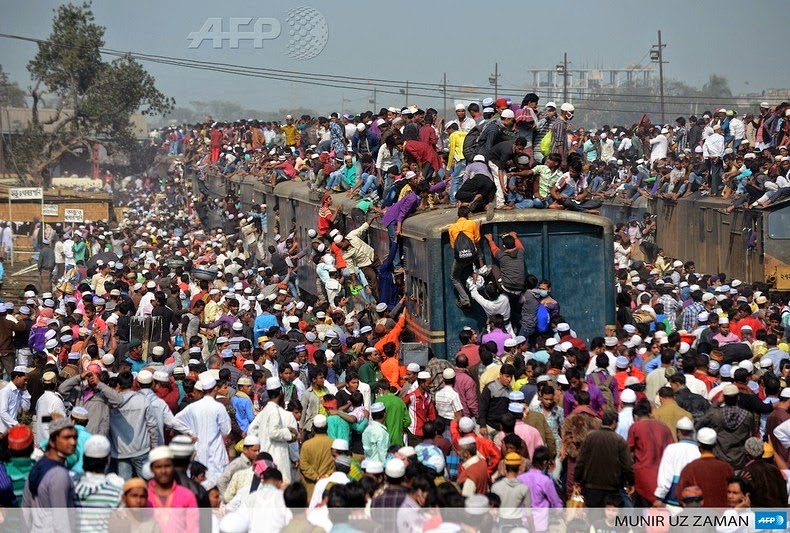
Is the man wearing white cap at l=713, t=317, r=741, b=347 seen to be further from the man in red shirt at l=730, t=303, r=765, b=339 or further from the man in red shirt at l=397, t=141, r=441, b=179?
the man in red shirt at l=397, t=141, r=441, b=179

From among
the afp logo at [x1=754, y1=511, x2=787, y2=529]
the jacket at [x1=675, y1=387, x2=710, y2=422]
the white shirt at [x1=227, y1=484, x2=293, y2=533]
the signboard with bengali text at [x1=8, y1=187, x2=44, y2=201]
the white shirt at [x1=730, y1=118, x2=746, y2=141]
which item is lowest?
the afp logo at [x1=754, y1=511, x2=787, y2=529]

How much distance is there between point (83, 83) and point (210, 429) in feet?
208

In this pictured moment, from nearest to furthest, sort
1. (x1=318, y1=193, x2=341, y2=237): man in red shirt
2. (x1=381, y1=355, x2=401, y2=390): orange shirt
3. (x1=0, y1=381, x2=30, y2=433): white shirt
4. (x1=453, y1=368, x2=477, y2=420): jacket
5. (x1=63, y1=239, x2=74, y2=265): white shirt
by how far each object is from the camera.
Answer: (x1=453, y1=368, x2=477, y2=420): jacket, (x1=0, y1=381, x2=30, y2=433): white shirt, (x1=381, y1=355, x2=401, y2=390): orange shirt, (x1=318, y1=193, x2=341, y2=237): man in red shirt, (x1=63, y1=239, x2=74, y2=265): white shirt

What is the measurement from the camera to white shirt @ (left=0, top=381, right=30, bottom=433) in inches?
503

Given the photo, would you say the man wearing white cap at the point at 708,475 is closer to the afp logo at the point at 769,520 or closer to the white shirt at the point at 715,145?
the afp logo at the point at 769,520

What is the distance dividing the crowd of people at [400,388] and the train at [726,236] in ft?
4.53

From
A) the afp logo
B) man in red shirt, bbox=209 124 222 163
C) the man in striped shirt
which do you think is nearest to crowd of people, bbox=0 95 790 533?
the man in striped shirt

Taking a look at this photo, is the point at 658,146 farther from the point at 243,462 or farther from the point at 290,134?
the point at 243,462

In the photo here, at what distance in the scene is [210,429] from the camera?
11.4 m

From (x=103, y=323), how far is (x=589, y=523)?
31.5 feet

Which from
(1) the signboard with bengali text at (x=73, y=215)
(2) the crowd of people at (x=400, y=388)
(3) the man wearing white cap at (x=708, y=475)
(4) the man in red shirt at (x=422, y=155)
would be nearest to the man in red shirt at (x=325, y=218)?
(2) the crowd of people at (x=400, y=388)

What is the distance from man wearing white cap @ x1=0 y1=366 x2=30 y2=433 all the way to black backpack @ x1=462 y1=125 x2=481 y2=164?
6.80 meters

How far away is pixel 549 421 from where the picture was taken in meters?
11.6

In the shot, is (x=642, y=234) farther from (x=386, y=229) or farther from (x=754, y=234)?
(x=386, y=229)
